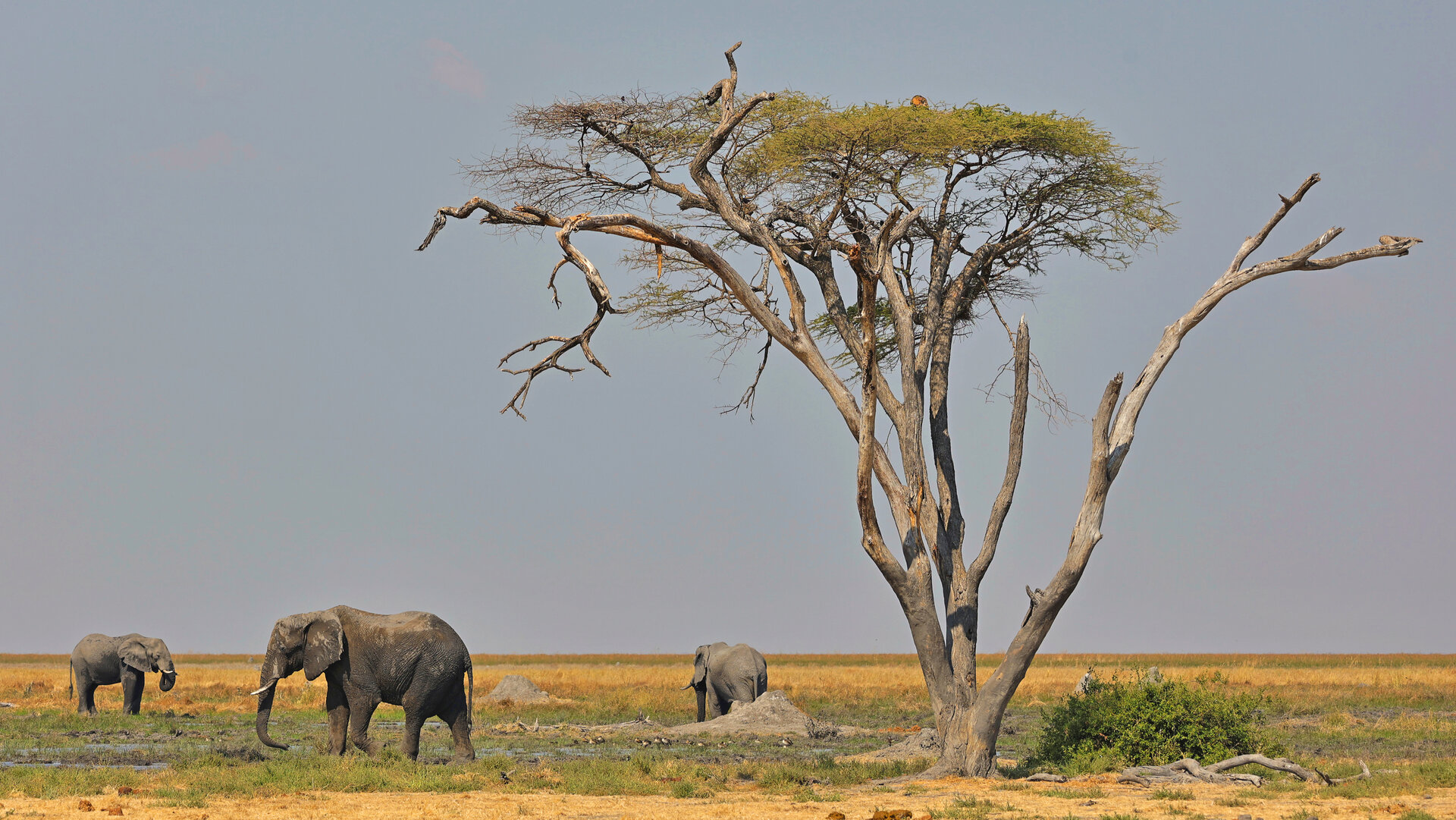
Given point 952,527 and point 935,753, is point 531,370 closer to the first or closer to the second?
point 952,527

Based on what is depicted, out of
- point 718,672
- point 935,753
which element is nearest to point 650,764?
point 935,753

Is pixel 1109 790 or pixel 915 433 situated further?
pixel 915 433

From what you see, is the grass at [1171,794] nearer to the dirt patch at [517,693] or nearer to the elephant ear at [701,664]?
the elephant ear at [701,664]

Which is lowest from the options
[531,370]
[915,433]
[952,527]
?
[952,527]

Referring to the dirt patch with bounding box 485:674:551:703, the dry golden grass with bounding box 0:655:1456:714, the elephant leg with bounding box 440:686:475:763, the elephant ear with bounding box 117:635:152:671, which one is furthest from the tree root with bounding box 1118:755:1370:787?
the elephant ear with bounding box 117:635:152:671

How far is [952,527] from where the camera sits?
1844cm

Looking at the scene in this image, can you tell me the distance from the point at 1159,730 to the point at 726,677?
41.7 feet

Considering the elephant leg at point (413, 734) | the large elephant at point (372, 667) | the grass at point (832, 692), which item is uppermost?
the large elephant at point (372, 667)

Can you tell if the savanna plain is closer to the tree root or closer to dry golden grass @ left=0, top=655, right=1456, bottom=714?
the tree root

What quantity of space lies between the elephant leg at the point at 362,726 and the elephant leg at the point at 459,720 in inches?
40.7

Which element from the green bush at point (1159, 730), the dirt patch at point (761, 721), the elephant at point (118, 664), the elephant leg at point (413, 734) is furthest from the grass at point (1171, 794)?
the elephant at point (118, 664)

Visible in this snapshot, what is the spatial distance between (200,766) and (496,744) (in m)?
6.90

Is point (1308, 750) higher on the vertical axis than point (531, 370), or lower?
lower

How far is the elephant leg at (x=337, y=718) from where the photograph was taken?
60.0ft
